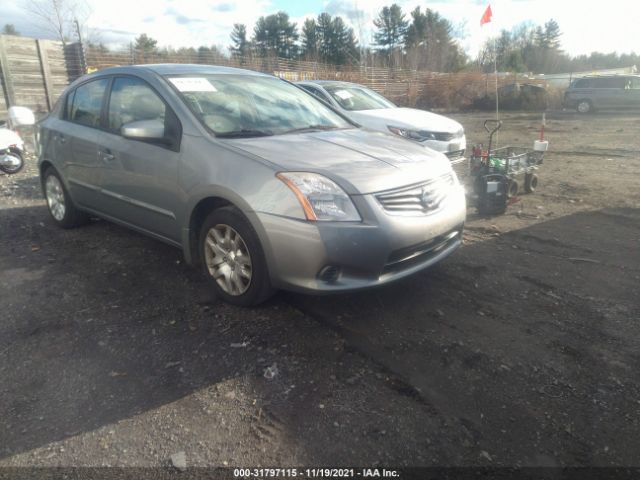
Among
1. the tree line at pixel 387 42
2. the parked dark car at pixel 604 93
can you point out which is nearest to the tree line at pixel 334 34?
the tree line at pixel 387 42

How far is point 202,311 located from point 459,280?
209 cm

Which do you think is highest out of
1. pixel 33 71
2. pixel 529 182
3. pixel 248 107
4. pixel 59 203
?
pixel 33 71

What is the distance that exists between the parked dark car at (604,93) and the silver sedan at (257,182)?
74.5 ft

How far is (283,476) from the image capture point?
6.95ft

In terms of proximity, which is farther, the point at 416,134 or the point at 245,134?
the point at 416,134

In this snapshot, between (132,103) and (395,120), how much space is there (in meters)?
4.68

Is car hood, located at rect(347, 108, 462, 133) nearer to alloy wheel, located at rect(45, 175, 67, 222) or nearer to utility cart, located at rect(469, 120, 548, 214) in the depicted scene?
utility cart, located at rect(469, 120, 548, 214)

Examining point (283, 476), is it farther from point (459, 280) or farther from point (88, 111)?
point (88, 111)

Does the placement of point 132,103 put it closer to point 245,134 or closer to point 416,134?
point 245,134

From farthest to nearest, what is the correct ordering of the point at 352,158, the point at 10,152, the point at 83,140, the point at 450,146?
the point at 10,152 < the point at 450,146 < the point at 83,140 < the point at 352,158

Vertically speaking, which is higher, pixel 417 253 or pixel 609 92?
pixel 609 92

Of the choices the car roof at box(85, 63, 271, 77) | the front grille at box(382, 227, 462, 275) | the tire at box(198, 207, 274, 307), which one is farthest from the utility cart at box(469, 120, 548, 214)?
the tire at box(198, 207, 274, 307)

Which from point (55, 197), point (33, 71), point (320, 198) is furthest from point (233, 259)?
point (33, 71)

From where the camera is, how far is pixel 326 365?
112 inches
